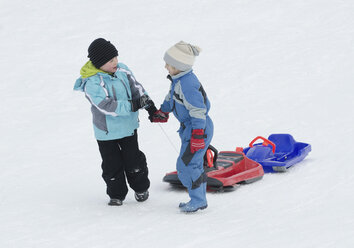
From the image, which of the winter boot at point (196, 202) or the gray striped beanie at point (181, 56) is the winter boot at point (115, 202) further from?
the gray striped beanie at point (181, 56)

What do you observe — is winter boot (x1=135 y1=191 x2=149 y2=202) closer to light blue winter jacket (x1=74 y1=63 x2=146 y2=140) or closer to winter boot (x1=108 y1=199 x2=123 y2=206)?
winter boot (x1=108 y1=199 x2=123 y2=206)

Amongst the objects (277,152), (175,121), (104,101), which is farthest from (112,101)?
(175,121)

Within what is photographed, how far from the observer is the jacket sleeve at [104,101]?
16.6ft

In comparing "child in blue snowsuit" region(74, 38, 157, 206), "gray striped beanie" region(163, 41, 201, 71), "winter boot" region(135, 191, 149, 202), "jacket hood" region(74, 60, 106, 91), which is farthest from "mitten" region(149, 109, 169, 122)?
"winter boot" region(135, 191, 149, 202)

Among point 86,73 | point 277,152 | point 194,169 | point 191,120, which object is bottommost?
point 277,152

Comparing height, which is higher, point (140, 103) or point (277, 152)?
point (140, 103)

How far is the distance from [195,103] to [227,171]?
1506 mm

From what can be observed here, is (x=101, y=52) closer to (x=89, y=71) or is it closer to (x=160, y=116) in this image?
(x=89, y=71)

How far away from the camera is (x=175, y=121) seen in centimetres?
909

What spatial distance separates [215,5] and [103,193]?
11203 millimetres

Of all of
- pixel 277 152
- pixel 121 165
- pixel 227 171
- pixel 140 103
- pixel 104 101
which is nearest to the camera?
pixel 104 101

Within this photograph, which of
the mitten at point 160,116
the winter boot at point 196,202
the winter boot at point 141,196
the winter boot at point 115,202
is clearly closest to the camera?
the winter boot at point 196,202

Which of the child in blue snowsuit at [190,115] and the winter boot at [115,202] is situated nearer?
the child in blue snowsuit at [190,115]

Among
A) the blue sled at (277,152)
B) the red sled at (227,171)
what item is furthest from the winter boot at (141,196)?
the blue sled at (277,152)
